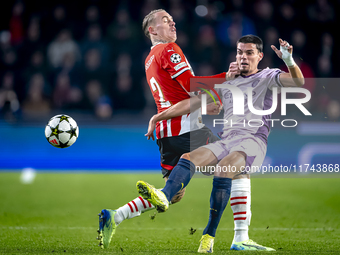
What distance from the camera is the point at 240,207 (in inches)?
169

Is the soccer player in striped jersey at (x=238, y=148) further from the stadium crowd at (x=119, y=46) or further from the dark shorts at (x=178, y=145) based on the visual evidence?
the stadium crowd at (x=119, y=46)

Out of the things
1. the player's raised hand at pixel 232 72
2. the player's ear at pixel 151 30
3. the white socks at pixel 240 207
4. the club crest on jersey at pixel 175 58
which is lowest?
the white socks at pixel 240 207

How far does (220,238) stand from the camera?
4996 mm

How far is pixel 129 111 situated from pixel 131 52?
68.2 inches

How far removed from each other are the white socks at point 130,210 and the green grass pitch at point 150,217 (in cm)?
29

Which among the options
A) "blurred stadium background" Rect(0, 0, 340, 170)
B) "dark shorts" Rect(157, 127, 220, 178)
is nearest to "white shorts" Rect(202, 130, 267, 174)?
"dark shorts" Rect(157, 127, 220, 178)

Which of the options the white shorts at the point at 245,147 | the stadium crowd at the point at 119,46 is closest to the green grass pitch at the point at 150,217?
the white shorts at the point at 245,147

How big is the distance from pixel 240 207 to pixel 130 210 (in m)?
0.98

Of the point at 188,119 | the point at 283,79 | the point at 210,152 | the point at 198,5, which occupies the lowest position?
the point at 210,152

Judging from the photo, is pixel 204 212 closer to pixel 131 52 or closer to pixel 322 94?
pixel 322 94

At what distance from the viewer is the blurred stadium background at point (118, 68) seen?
10070 mm

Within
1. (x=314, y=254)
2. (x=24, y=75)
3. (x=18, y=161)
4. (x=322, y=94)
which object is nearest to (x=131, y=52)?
(x=24, y=75)

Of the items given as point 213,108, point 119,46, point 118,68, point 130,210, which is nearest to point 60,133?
point 130,210

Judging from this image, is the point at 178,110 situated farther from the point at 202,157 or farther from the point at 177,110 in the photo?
the point at 202,157
